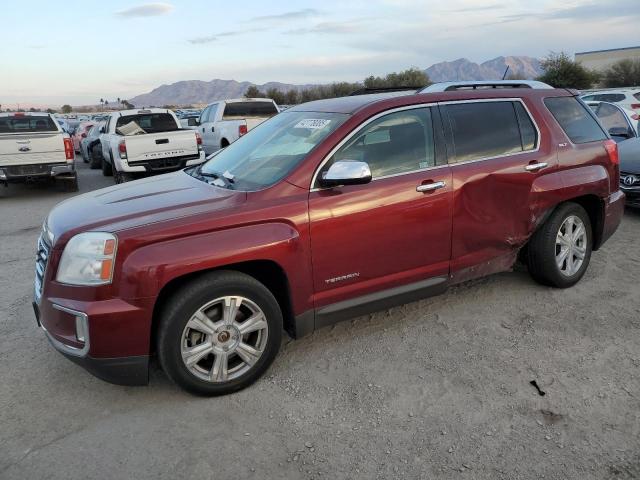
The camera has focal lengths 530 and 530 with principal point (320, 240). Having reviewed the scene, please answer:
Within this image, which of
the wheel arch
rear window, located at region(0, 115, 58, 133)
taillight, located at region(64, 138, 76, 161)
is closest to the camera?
the wheel arch

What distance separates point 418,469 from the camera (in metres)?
2.65

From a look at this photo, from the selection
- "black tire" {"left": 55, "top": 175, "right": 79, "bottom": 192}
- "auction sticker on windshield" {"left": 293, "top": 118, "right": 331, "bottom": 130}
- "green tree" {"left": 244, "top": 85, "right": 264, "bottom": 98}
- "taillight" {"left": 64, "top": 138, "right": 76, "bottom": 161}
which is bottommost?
"black tire" {"left": 55, "top": 175, "right": 79, "bottom": 192}

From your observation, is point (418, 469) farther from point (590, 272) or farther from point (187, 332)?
point (590, 272)

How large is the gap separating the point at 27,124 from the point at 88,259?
10482 millimetres

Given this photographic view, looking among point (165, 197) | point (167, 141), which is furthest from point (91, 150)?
point (165, 197)

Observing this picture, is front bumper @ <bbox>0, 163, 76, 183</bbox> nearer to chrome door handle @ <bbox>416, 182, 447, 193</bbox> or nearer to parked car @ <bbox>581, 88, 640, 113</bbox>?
chrome door handle @ <bbox>416, 182, 447, 193</bbox>

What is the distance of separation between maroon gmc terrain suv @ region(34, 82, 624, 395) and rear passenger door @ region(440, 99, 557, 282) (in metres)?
0.01

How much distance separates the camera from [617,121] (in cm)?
918

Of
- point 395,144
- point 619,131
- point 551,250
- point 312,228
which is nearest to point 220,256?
point 312,228

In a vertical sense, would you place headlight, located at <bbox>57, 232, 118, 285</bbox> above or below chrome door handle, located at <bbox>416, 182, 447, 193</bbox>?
below

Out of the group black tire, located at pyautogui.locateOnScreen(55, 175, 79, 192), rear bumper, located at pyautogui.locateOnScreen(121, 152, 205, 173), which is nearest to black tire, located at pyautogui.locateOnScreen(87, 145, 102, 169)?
black tire, located at pyautogui.locateOnScreen(55, 175, 79, 192)

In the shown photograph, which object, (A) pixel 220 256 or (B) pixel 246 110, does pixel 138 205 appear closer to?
(A) pixel 220 256

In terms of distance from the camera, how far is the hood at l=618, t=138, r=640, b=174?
291 inches

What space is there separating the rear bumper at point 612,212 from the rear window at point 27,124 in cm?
1112
